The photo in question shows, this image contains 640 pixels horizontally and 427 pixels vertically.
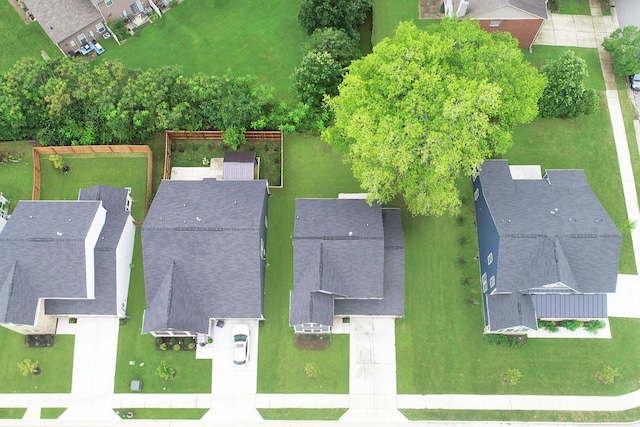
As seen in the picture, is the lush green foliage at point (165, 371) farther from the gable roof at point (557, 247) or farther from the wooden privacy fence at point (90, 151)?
the gable roof at point (557, 247)

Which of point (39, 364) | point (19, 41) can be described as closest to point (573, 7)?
point (19, 41)

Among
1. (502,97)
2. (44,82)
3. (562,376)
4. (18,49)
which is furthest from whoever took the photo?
(18,49)

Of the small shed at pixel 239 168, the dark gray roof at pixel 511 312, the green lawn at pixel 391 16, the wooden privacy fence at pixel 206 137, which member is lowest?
the dark gray roof at pixel 511 312

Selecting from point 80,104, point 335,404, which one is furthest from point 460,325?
point 80,104

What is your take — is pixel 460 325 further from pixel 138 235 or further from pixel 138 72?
pixel 138 72

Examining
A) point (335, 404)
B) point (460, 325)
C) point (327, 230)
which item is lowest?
point (335, 404)

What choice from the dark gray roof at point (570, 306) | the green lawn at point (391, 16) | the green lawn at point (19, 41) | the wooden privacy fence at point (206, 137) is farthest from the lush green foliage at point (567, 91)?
the green lawn at point (19, 41)

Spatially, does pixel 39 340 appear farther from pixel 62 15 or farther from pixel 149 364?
pixel 62 15
